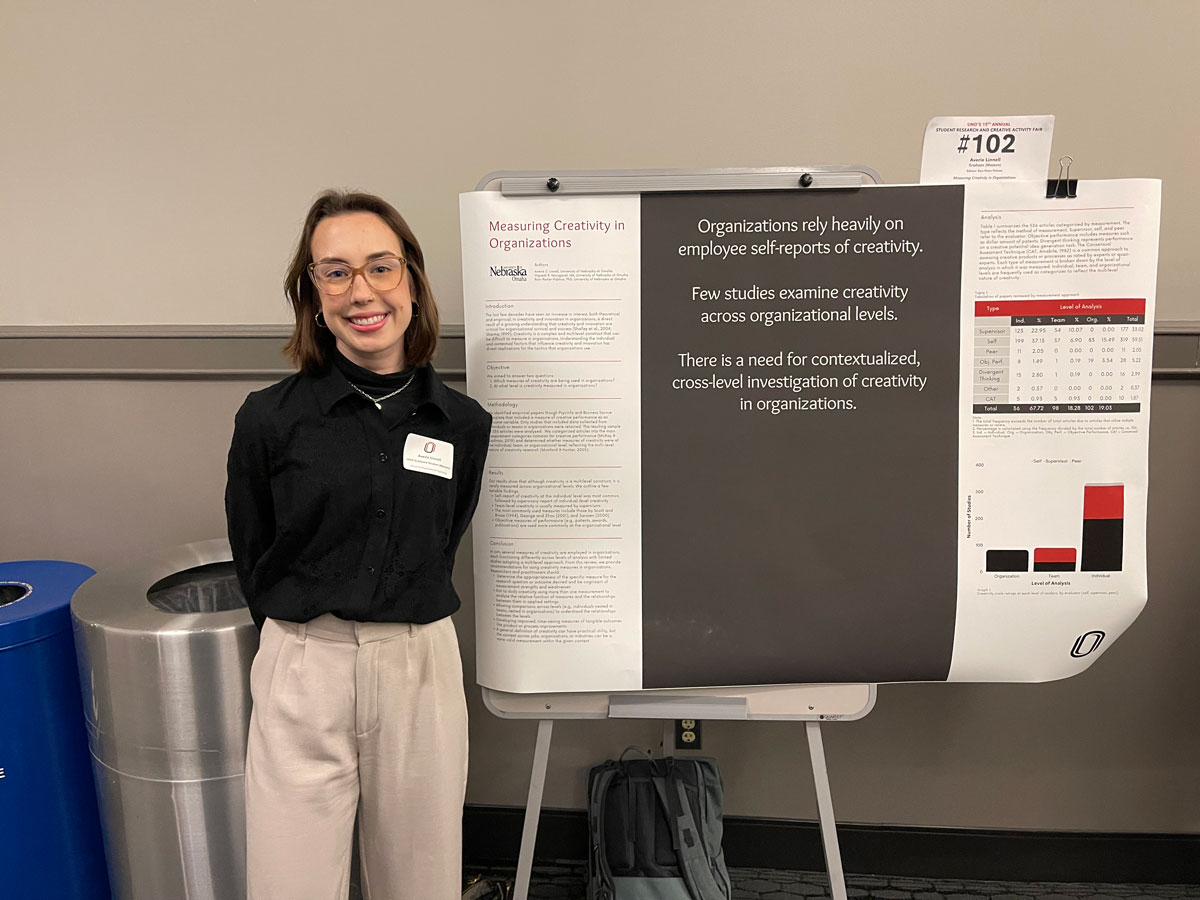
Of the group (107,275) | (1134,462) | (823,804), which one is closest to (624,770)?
(823,804)

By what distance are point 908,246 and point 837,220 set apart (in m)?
0.14

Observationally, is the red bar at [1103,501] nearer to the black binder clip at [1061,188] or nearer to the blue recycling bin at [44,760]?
the black binder clip at [1061,188]

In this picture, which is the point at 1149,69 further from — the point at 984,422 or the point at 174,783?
the point at 174,783

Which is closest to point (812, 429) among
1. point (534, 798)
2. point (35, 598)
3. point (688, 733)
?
point (688, 733)

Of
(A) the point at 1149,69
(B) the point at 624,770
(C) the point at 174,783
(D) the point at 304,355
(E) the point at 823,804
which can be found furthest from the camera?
(B) the point at 624,770

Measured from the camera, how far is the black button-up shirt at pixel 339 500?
1260 mm

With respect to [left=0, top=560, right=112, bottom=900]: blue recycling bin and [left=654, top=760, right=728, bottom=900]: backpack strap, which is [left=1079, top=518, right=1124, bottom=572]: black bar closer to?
[left=654, top=760, right=728, bottom=900]: backpack strap

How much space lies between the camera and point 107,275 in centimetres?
197

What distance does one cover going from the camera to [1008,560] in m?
1.50

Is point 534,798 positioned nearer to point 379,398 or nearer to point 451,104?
point 379,398

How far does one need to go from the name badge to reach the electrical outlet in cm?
92

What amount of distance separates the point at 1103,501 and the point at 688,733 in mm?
1008

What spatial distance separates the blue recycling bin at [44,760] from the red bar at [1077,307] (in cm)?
193

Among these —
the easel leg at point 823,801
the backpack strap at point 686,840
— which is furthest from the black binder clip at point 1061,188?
the backpack strap at point 686,840
